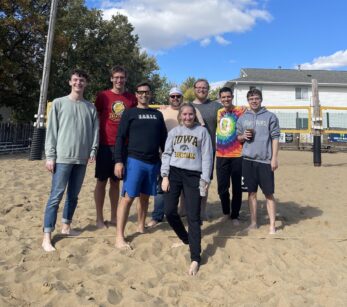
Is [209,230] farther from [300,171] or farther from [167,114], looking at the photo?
[300,171]

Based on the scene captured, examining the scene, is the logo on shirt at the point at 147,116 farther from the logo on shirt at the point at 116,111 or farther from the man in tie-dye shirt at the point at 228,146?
the man in tie-dye shirt at the point at 228,146

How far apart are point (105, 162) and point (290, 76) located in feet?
113

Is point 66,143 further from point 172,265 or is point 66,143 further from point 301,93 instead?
point 301,93

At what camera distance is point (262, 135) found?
15.1ft

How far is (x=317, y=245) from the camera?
14.0 feet

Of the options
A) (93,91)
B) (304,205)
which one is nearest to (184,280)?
(304,205)

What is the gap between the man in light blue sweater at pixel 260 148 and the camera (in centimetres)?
459

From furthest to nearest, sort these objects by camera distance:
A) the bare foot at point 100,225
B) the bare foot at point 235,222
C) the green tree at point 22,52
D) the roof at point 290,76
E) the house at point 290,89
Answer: the roof at point 290,76 → the house at point 290,89 → the green tree at point 22,52 → the bare foot at point 235,222 → the bare foot at point 100,225

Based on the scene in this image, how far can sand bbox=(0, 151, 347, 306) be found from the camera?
2988 millimetres

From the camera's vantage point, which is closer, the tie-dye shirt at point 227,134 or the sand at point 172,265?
the sand at point 172,265

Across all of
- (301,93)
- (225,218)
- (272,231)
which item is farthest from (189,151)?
(301,93)

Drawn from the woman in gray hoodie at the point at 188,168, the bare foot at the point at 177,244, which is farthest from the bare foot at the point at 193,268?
the bare foot at the point at 177,244

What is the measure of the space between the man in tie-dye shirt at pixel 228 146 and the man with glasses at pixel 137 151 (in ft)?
3.93

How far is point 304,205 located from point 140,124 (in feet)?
12.3
